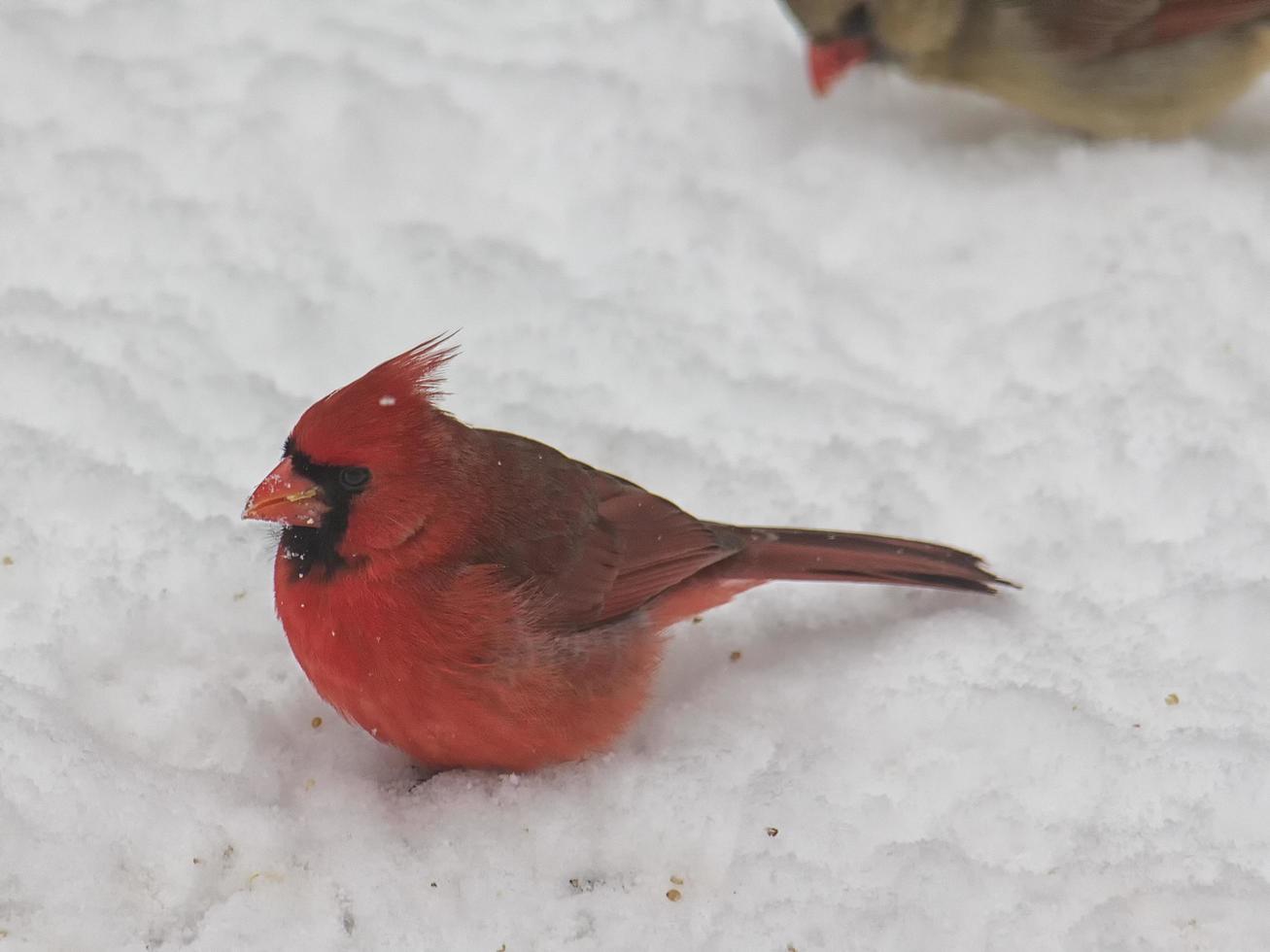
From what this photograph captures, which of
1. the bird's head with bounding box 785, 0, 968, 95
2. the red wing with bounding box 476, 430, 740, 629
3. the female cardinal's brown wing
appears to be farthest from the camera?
the bird's head with bounding box 785, 0, 968, 95

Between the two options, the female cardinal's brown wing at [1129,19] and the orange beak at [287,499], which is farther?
the female cardinal's brown wing at [1129,19]

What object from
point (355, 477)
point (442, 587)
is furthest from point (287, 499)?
point (442, 587)

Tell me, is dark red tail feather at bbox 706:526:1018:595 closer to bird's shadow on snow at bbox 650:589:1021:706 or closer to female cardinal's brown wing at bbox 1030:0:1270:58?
bird's shadow on snow at bbox 650:589:1021:706

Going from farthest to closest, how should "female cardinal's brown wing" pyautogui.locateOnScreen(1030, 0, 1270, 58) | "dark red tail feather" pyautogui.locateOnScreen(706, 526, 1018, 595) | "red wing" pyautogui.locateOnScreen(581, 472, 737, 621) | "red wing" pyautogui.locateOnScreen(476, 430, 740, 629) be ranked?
"female cardinal's brown wing" pyautogui.locateOnScreen(1030, 0, 1270, 58)
"dark red tail feather" pyautogui.locateOnScreen(706, 526, 1018, 595)
"red wing" pyautogui.locateOnScreen(581, 472, 737, 621)
"red wing" pyautogui.locateOnScreen(476, 430, 740, 629)

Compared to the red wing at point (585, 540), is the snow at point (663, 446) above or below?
below

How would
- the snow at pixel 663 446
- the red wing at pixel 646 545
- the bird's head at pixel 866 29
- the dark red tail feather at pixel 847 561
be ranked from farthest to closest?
the bird's head at pixel 866 29
the dark red tail feather at pixel 847 561
the red wing at pixel 646 545
the snow at pixel 663 446

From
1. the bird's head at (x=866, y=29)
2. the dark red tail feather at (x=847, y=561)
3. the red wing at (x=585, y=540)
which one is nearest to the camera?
the red wing at (x=585, y=540)

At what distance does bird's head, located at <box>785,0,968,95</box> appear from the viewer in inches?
155

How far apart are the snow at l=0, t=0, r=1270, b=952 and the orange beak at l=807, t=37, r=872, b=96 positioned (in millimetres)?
141

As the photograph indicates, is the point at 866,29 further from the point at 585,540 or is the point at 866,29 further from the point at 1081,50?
the point at 585,540

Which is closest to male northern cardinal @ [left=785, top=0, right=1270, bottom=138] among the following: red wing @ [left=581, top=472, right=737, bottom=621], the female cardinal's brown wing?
the female cardinal's brown wing

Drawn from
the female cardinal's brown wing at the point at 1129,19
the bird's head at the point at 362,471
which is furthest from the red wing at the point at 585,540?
the female cardinal's brown wing at the point at 1129,19

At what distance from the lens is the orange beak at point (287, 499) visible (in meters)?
2.29

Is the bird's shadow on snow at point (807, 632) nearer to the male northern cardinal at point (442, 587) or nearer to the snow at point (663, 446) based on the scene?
the snow at point (663, 446)
